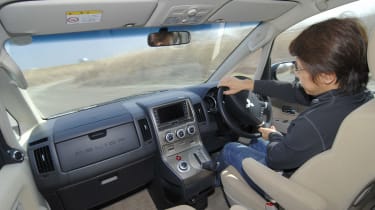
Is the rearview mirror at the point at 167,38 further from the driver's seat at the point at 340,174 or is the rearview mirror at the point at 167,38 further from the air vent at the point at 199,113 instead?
the driver's seat at the point at 340,174

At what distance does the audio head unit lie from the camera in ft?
7.68

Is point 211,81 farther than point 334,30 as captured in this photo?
Yes

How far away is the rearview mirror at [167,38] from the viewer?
236 centimetres

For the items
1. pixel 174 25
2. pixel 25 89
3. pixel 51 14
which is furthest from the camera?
pixel 174 25

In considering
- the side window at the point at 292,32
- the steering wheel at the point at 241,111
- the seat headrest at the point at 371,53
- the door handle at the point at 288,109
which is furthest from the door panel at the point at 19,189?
the door handle at the point at 288,109

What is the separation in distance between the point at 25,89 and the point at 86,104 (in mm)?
592

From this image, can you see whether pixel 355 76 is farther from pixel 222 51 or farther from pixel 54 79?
pixel 54 79

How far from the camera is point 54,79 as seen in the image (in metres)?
2.60

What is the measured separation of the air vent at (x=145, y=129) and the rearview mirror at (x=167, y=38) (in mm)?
625

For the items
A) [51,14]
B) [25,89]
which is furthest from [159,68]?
[51,14]

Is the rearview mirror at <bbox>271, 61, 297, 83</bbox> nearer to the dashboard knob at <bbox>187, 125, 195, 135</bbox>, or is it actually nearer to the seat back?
the dashboard knob at <bbox>187, 125, 195, 135</bbox>

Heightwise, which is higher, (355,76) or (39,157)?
(355,76)

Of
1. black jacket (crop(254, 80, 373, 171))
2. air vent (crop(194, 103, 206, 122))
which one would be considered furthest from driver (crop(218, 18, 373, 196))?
air vent (crop(194, 103, 206, 122))

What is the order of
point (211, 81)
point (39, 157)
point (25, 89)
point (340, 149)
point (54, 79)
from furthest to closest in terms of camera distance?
point (211, 81) < point (54, 79) < point (25, 89) < point (39, 157) < point (340, 149)
